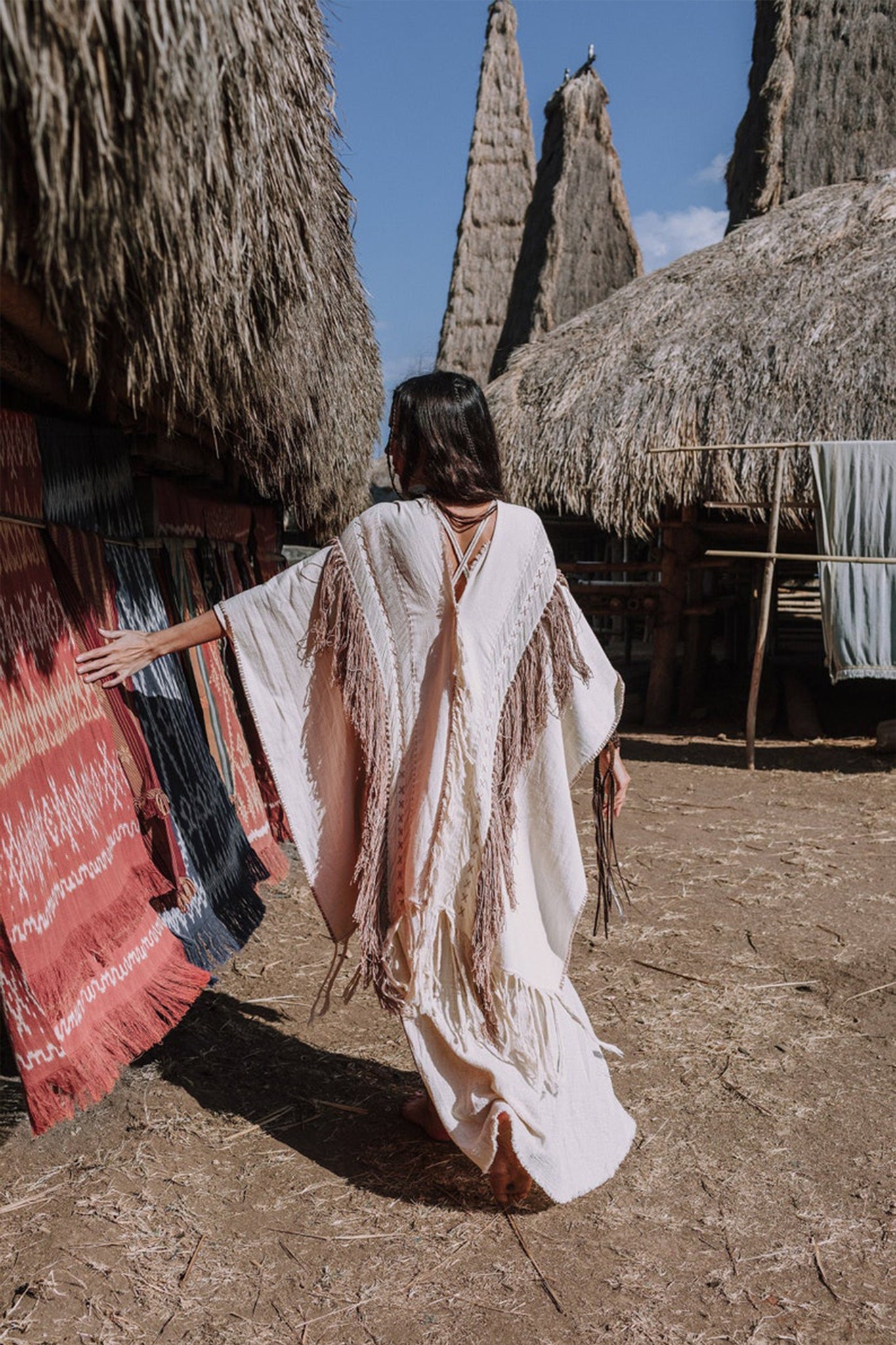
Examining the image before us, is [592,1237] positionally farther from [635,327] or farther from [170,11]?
[635,327]

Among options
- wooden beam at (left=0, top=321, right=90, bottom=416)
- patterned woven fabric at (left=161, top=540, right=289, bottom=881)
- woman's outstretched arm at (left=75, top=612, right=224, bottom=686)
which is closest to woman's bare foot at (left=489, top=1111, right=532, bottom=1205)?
woman's outstretched arm at (left=75, top=612, right=224, bottom=686)

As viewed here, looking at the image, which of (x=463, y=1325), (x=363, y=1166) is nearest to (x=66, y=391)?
(x=363, y=1166)

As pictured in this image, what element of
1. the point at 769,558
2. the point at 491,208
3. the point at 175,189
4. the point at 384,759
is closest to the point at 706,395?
the point at 769,558

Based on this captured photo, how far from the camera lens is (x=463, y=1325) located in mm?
2037

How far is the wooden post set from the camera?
9.12m

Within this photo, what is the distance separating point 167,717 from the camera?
334cm

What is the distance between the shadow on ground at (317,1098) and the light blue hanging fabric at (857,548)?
5.08m

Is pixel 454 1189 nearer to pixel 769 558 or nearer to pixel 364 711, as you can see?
pixel 364 711

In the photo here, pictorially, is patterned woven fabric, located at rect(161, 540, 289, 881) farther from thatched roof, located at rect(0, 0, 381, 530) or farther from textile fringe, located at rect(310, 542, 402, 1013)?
textile fringe, located at rect(310, 542, 402, 1013)

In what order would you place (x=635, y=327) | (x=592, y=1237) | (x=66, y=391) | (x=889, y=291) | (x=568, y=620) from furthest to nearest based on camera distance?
(x=635, y=327) < (x=889, y=291) < (x=66, y=391) < (x=568, y=620) < (x=592, y=1237)

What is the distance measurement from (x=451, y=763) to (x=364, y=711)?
23cm

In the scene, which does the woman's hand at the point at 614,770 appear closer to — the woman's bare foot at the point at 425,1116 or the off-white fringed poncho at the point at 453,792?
the off-white fringed poncho at the point at 453,792

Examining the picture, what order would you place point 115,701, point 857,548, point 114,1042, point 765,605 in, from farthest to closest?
1. point 765,605
2. point 857,548
3. point 115,701
4. point 114,1042

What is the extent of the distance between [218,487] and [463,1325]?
399cm
